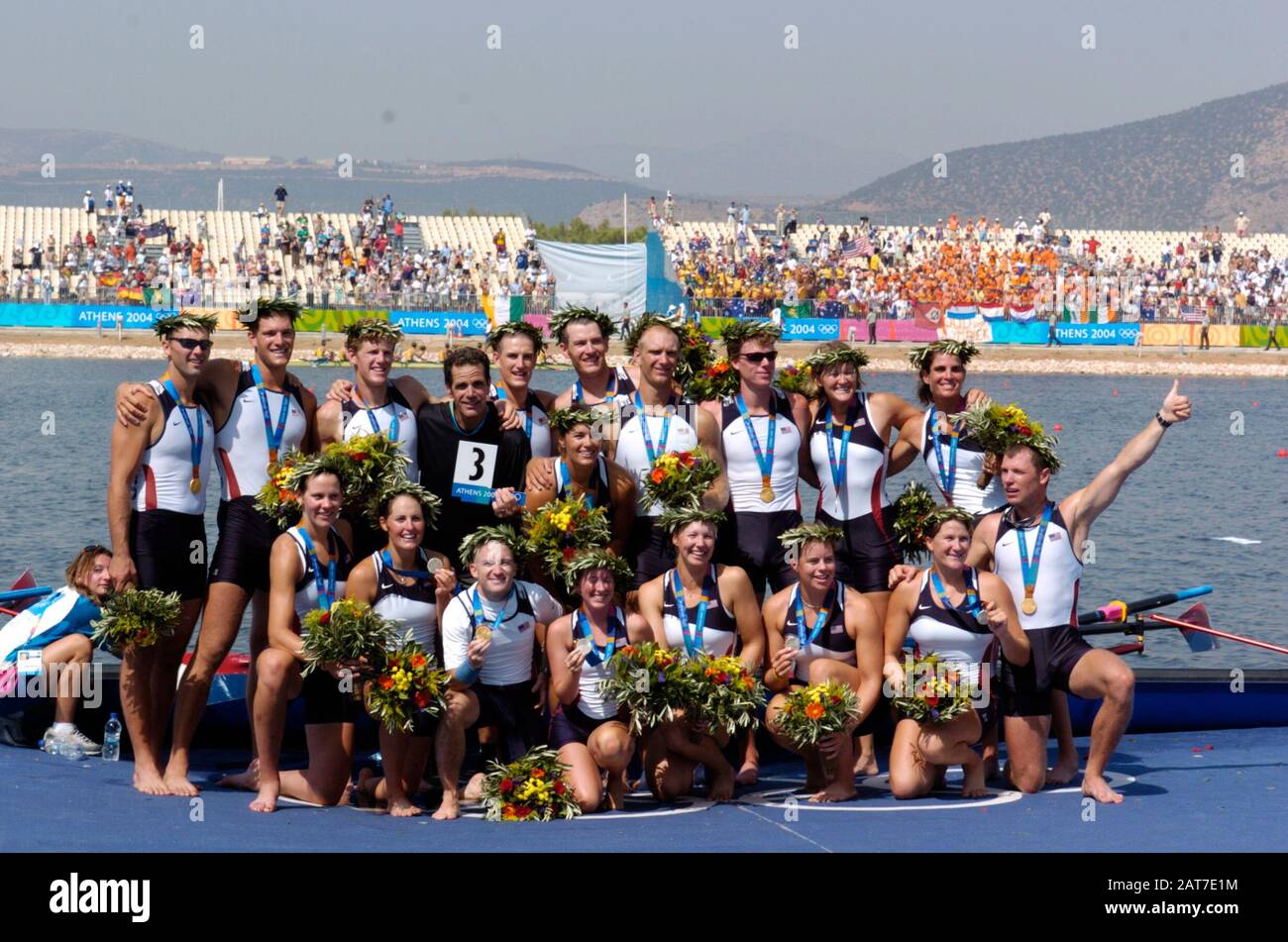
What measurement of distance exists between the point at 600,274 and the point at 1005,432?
37067 millimetres

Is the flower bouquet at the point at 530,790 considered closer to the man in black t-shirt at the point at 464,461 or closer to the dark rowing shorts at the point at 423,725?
the dark rowing shorts at the point at 423,725

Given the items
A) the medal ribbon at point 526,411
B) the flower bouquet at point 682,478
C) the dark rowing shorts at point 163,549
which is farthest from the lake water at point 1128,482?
the flower bouquet at point 682,478

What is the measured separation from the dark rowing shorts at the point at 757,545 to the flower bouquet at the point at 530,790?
1556mm

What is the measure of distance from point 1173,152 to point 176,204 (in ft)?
364

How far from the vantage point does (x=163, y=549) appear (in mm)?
7379

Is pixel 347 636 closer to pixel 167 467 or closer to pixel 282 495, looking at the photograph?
pixel 282 495

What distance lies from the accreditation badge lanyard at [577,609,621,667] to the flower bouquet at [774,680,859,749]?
33.5 inches

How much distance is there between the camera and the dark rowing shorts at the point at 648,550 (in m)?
7.70

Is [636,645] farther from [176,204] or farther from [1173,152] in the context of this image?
[1173,152]

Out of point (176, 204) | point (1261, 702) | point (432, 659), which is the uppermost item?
point (176, 204)

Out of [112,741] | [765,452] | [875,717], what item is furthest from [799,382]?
[112,741]
